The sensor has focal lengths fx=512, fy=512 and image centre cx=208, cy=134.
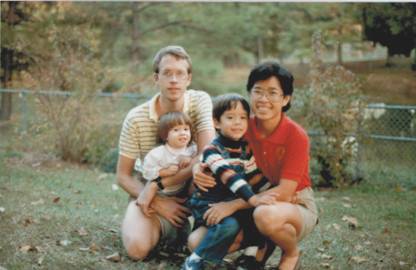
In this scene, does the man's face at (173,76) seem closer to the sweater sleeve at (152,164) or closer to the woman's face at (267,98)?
the sweater sleeve at (152,164)

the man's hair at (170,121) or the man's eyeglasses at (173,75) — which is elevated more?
the man's eyeglasses at (173,75)

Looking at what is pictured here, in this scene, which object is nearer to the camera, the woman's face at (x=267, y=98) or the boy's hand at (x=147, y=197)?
the woman's face at (x=267, y=98)

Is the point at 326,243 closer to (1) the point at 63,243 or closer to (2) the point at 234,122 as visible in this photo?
(2) the point at 234,122

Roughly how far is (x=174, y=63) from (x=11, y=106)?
7.24 m

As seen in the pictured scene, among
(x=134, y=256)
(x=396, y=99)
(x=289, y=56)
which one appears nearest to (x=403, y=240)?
(x=134, y=256)

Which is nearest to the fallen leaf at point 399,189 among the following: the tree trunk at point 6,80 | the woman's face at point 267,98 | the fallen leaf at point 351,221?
the fallen leaf at point 351,221

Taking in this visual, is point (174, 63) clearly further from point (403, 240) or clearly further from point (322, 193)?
point (322, 193)

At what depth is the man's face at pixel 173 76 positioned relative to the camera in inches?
126

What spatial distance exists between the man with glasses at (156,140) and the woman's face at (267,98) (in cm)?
58

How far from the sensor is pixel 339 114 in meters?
6.36

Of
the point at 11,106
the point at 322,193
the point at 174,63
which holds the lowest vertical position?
the point at 322,193

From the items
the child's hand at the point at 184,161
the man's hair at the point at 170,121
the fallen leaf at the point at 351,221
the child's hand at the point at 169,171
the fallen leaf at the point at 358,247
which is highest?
the man's hair at the point at 170,121

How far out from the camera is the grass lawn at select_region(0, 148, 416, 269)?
125 inches

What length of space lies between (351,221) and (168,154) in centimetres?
213
